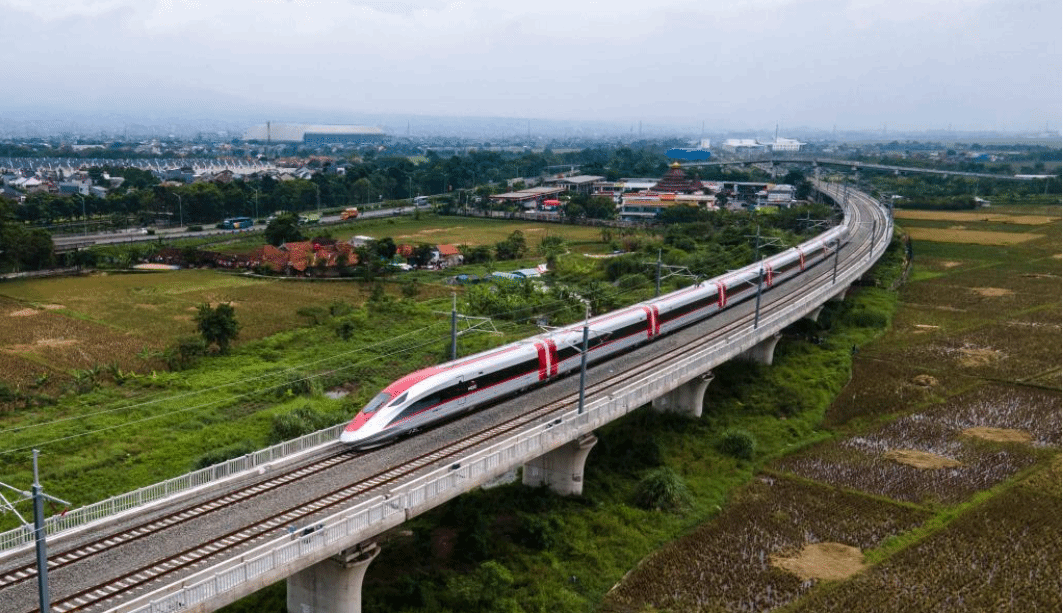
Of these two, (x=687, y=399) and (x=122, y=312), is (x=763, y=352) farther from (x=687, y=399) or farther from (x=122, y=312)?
(x=122, y=312)

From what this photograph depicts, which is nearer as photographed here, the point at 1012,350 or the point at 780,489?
the point at 780,489

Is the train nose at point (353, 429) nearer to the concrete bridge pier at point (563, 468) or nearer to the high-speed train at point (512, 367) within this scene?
the high-speed train at point (512, 367)

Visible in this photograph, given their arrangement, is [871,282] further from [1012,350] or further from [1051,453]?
[1051,453]

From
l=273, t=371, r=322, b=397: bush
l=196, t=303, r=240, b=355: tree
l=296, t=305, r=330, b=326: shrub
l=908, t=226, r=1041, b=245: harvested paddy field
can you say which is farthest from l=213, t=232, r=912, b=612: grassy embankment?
l=908, t=226, r=1041, b=245: harvested paddy field

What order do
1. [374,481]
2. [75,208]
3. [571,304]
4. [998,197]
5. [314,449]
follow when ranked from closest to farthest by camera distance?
1. [374,481]
2. [314,449]
3. [571,304]
4. [75,208]
5. [998,197]

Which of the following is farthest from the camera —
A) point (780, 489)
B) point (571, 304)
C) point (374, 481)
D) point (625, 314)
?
point (571, 304)

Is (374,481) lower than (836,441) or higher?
higher

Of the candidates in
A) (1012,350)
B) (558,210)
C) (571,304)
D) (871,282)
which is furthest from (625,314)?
(558,210)
